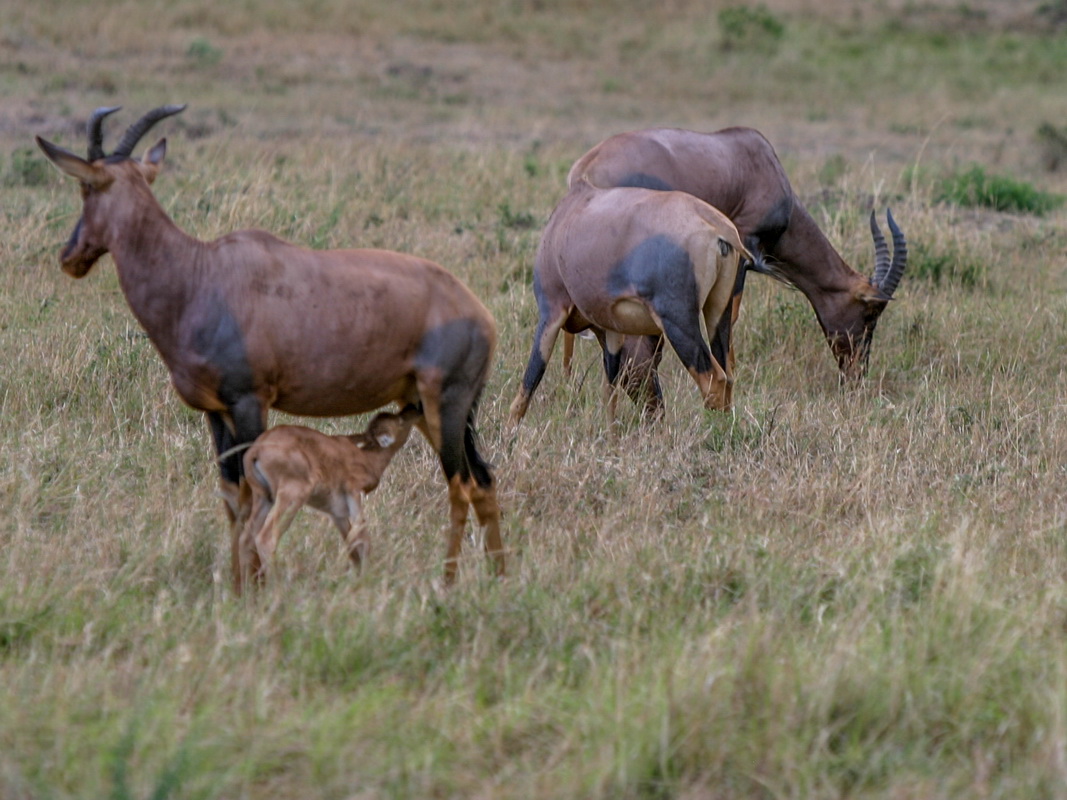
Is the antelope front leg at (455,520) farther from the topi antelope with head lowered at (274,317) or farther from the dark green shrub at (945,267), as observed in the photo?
the dark green shrub at (945,267)

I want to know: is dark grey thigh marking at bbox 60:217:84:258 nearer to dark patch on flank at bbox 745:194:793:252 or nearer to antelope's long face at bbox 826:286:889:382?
dark patch on flank at bbox 745:194:793:252

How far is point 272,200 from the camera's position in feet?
36.4

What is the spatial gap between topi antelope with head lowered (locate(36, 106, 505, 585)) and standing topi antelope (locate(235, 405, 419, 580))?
0.11m

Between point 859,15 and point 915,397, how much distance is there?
2522 cm

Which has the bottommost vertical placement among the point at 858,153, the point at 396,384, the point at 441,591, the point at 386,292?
the point at 858,153

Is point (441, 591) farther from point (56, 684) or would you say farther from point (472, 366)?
point (56, 684)

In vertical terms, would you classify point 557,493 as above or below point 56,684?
below

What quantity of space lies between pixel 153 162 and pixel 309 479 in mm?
1447

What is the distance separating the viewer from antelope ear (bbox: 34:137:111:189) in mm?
4887

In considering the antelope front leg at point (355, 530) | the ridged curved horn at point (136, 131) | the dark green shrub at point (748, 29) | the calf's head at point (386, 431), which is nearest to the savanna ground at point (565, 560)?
the antelope front leg at point (355, 530)

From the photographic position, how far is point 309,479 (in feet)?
16.7

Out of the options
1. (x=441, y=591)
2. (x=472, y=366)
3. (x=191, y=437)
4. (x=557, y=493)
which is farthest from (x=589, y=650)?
(x=191, y=437)

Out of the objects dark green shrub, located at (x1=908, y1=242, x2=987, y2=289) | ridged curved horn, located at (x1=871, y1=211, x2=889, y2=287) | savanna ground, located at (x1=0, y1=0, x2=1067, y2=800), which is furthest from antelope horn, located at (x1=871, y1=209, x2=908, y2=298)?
dark green shrub, located at (x1=908, y1=242, x2=987, y2=289)

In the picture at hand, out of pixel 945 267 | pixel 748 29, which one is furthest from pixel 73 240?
pixel 748 29
